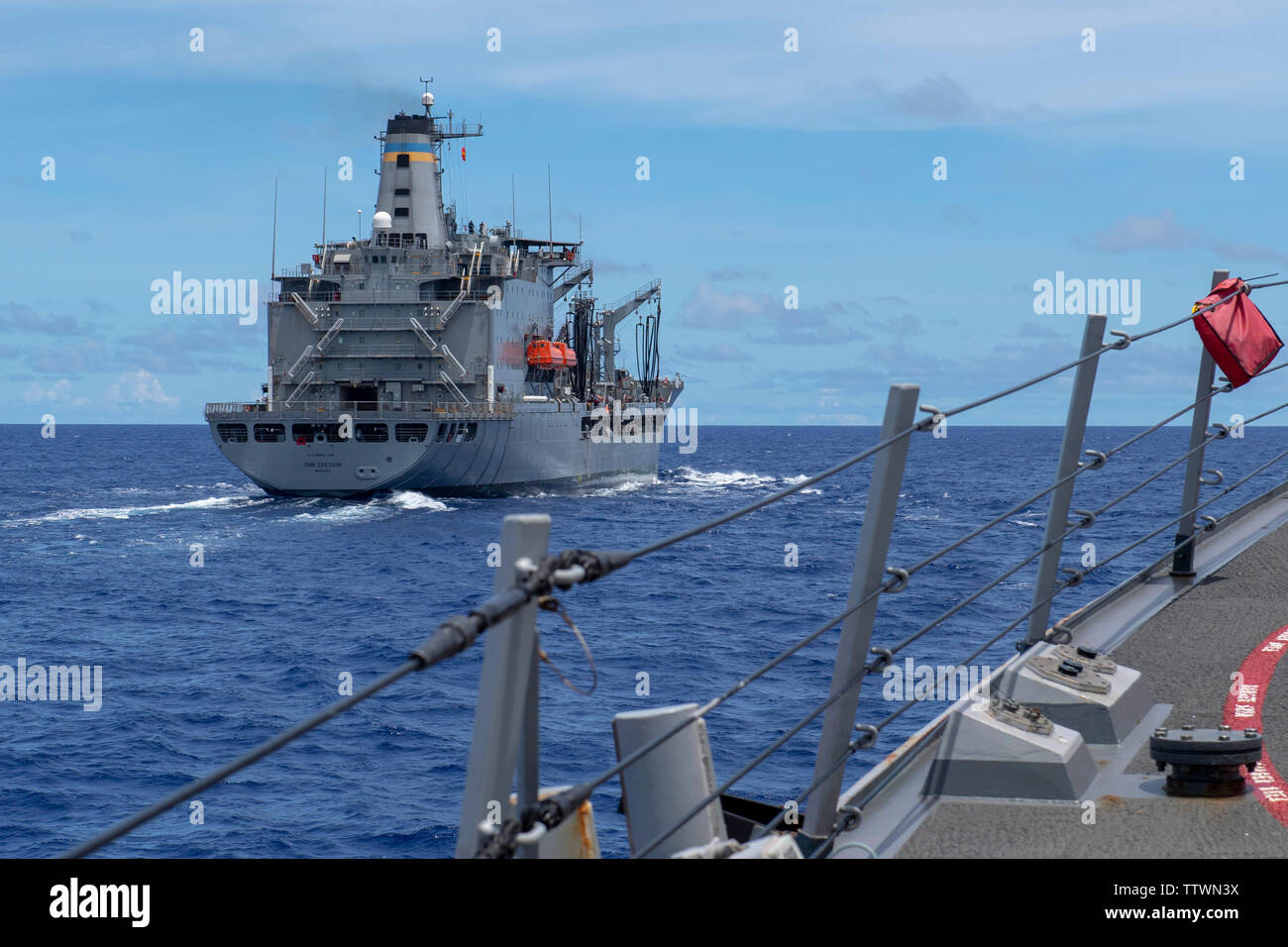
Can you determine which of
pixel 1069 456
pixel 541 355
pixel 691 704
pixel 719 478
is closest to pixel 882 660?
pixel 691 704

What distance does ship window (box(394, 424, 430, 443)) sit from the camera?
166 feet

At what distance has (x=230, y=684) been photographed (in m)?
21.0

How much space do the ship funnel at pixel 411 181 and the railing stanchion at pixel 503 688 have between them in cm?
5882

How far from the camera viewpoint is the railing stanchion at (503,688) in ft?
8.45

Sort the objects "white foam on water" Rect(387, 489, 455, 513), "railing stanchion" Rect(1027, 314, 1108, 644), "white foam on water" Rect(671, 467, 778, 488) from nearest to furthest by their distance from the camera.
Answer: "railing stanchion" Rect(1027, 314, 1108, 644) < "white foam on water" Rect(387, 489, 455, 513) < "white foam on water" Rect(671, 467, 778, 488)

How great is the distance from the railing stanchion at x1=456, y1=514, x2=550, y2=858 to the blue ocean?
986 centimetres

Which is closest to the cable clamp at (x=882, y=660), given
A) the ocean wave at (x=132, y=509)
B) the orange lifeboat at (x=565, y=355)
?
the ocean wave at (x=132, y=509)

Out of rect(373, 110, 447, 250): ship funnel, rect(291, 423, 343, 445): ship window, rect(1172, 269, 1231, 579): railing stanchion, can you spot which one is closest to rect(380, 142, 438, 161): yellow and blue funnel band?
rect(373, 110, 447, 250): ship funnel

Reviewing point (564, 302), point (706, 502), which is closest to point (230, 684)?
point (706, 502)

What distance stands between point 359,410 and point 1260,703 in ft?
166

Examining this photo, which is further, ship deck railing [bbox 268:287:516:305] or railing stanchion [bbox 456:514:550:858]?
ship deck railing [bbox 268:287:516:305]

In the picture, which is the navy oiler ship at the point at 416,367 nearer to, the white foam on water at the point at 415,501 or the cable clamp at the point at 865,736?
the white foam on water at the point at 415,501

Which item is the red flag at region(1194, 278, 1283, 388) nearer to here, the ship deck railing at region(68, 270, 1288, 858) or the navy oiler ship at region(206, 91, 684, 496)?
the ship deck railing at region(68, 270, 1288, 858)
